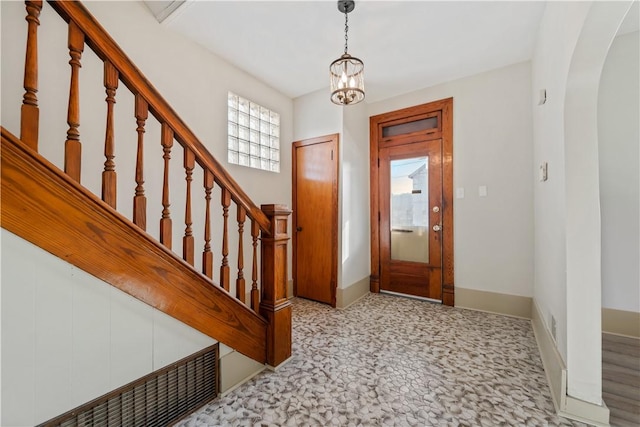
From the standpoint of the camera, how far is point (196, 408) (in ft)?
4.65

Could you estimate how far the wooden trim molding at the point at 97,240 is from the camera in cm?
84

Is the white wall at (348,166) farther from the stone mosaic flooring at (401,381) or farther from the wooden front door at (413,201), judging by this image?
the stone mosaic flooring at (401,381)

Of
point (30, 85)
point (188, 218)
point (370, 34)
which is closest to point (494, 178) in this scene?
point (370, 34)

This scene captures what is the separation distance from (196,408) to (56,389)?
708 mm

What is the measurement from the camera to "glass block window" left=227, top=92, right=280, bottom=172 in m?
2.72

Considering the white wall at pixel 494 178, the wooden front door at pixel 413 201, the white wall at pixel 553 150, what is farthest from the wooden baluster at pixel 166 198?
the white wall at pixel 494 178

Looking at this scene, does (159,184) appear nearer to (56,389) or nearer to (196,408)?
(56,389)

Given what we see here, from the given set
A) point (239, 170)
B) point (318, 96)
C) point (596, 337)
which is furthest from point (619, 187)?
point (239, 170)

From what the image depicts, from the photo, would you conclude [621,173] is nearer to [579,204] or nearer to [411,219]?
[579,204]

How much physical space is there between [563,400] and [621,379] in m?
0.66

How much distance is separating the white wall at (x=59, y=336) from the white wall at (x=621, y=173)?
3.61 m

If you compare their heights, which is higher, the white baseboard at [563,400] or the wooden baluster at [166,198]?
the wooden baluster at [166,198]

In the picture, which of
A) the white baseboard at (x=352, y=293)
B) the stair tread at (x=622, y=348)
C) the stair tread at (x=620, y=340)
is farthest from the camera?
the white baseboard at (x=352, y=293)

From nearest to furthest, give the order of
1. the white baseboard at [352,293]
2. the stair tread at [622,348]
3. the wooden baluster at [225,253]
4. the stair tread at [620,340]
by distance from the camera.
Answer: the wooden baluster at [225,253]
the stair tread at [622,348]
the stair tread at [620,340]
the white baseboard at [352,293]
